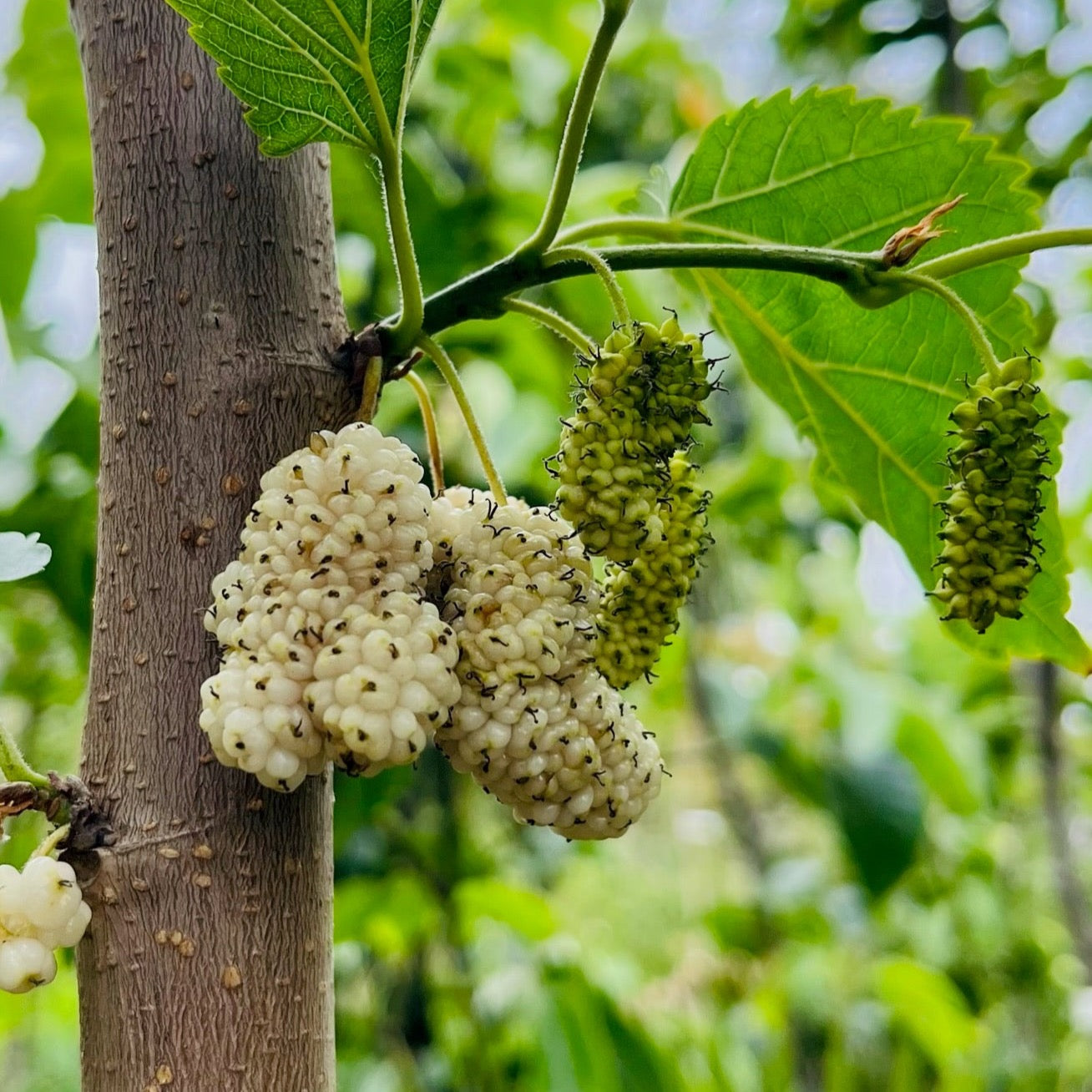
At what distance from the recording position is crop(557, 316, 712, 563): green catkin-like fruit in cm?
42

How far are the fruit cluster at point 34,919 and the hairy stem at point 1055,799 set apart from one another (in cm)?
112

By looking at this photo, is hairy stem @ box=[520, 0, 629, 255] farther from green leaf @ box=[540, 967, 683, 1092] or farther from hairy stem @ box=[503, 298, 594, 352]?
green leaf @ box=[540, 967, 683, 1092]

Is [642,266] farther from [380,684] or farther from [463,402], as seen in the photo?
[380,684]

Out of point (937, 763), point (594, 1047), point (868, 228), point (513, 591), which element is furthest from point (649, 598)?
point (937, 763)

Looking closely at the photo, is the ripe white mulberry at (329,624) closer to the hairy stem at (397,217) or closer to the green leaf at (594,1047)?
the hairy stem at (397,217)

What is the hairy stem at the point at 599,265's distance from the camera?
45cm

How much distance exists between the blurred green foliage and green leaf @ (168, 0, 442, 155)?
0.59ft

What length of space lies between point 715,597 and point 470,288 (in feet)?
5.87

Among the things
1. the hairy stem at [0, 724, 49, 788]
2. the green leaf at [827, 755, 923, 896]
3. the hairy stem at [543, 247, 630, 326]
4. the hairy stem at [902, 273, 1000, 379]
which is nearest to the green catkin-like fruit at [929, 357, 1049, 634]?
the hairy stem at [902, 273, 1000, 379]

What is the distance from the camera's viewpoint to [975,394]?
45 centimetres

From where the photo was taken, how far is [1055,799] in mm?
1314

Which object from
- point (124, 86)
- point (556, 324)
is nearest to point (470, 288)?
point (556, 324)

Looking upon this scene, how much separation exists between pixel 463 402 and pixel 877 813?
1.07 m

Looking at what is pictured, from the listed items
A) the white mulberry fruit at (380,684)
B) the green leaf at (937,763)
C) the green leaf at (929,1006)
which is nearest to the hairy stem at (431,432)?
the white mulberry fruit at (380,684)
